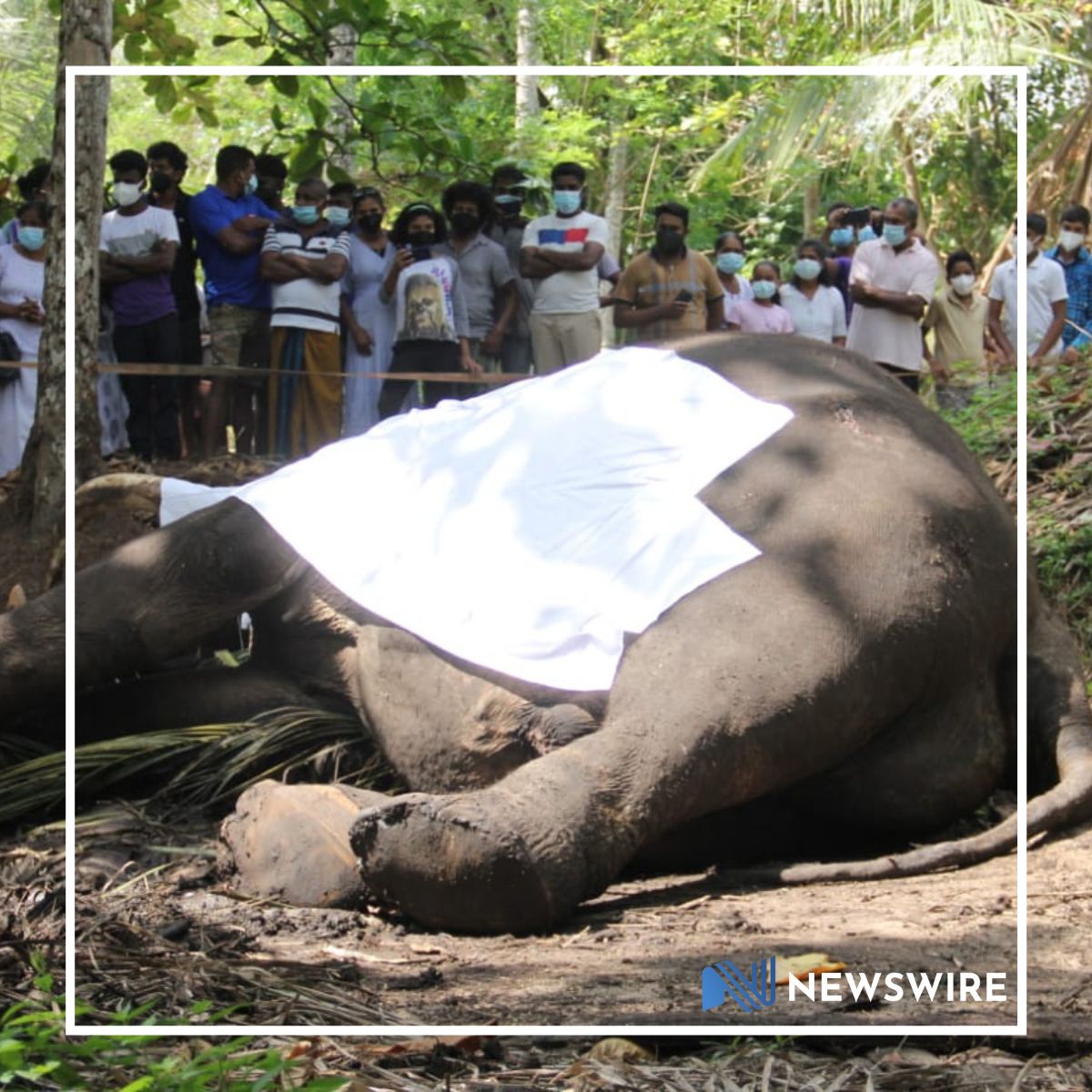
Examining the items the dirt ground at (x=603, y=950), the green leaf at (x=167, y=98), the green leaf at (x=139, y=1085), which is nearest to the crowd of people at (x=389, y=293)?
the green leaf at (x=167, y=98)

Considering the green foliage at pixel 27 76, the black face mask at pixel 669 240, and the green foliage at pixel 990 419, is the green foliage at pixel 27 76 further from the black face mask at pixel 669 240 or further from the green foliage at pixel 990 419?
the black face mask at pixel 669 240

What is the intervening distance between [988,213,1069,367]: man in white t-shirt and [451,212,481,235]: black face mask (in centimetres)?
240

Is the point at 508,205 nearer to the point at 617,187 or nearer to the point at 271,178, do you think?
the point at 271,178

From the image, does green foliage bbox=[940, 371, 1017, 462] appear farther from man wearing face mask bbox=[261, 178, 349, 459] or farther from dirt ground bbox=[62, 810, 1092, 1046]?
dirt ground bbox=[62, 810, 1092, 1046]

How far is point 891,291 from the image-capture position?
16.5 feet

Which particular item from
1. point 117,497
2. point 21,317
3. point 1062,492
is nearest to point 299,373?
point 117,497

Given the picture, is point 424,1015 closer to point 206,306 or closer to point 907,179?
point 206,306

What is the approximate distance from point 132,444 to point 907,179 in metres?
3.14

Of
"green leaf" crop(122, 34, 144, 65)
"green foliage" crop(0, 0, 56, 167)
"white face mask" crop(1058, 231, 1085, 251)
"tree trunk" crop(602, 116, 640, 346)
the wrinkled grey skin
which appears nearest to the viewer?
the wrinkled grey skin

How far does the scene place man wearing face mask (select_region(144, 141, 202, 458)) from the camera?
5258 millimetres

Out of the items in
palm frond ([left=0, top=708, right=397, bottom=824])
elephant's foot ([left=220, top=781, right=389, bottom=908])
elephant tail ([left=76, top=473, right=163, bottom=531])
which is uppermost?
elephant tail ([left=76, top=473, right=163, bottom=531])

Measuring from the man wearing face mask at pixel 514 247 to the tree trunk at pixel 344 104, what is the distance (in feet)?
1.50

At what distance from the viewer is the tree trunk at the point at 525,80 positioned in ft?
19.1

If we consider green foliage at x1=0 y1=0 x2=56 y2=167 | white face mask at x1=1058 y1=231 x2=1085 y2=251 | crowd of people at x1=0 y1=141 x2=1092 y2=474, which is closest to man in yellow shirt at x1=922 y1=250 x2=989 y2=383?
crowd of people at x1=0 y1=141 x2=1092 y2=474
